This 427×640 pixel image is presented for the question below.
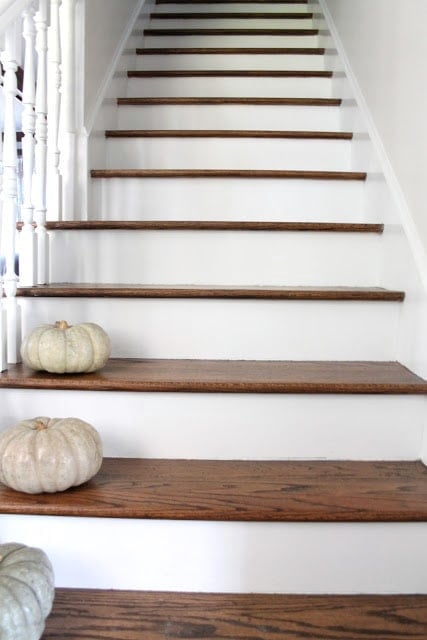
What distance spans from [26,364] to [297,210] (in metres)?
1.07

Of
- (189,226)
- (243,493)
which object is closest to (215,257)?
(189,226)

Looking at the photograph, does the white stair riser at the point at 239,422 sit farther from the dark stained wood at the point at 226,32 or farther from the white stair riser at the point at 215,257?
the dark stained wood at the point at 226,32

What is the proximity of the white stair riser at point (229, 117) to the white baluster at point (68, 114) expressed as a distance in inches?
20.2

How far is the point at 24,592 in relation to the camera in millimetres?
879

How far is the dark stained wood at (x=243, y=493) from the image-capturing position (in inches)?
42.5

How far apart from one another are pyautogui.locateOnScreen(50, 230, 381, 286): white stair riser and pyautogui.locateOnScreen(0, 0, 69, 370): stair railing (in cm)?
11

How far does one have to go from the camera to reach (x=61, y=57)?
5.87 feet

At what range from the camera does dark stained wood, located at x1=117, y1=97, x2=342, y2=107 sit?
7.59ft

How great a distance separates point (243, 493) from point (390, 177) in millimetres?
1063

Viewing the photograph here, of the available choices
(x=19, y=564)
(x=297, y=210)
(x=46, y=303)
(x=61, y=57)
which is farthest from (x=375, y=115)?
(x=19, y=564)

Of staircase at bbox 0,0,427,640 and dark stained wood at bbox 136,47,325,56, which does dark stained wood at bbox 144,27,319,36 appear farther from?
staircase at bbox 0,0,427,640

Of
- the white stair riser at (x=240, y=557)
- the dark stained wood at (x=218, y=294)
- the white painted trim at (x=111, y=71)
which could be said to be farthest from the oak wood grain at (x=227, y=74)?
the white stair riser at (x=240, y=557)

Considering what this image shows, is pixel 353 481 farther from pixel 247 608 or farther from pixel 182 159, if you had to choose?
pixel 182 159

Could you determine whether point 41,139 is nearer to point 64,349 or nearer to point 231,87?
point 64,349
